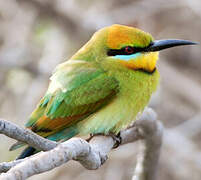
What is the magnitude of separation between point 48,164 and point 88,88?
3.37 ft

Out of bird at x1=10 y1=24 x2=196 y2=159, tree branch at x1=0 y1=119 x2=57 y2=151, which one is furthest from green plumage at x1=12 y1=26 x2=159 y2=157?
tree branch at x1=0 y1=119 x2=57 y2=151

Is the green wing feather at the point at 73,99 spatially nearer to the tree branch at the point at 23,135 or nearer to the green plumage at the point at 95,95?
the green plumage at the point at 95,95

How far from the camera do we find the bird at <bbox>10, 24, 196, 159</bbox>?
2.03 m

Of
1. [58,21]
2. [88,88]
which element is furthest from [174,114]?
[88,88]

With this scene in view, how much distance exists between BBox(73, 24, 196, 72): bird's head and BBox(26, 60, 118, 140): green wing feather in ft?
0.28

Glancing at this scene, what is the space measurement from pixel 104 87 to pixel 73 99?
6.1 inches

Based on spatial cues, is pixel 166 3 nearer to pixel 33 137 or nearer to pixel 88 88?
→ pixel 88 88

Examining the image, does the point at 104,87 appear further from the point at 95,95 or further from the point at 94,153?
the point at 94,153

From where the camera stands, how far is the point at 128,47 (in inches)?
79.8

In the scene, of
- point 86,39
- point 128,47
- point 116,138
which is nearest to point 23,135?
point 116,138

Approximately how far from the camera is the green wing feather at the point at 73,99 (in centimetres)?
206

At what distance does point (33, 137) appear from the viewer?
47.2 inches

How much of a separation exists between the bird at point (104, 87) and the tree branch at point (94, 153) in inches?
2.7

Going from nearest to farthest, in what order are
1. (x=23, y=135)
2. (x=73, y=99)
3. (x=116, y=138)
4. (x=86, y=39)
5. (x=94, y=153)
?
(x=23, y=135)
(x=94, y=153)
(x=116, y=138)
(x=73, y=99)
(x=86, y=39)
